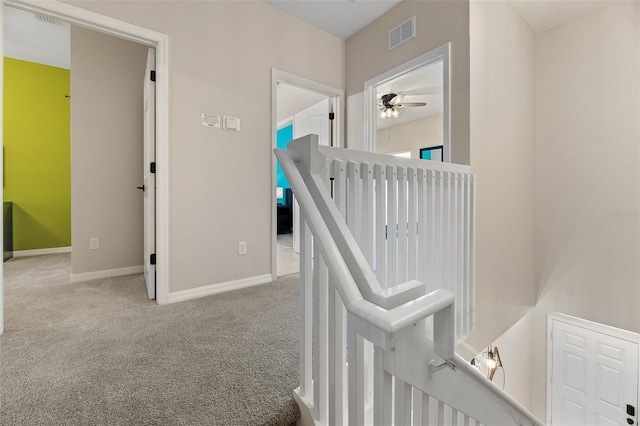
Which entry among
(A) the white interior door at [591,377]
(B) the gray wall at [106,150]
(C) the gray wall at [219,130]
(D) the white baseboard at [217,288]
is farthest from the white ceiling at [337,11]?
(A) the white interior door at [591,377]

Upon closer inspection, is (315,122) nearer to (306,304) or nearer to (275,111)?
(275,111)

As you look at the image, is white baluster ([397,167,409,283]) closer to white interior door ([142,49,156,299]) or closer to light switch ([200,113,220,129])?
light switch ([200,113,220,129])

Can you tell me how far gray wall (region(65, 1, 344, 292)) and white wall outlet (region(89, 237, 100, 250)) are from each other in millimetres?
1273

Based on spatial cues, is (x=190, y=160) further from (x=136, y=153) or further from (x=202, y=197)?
(x=136, y=153)

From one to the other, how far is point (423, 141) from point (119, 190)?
559 cm

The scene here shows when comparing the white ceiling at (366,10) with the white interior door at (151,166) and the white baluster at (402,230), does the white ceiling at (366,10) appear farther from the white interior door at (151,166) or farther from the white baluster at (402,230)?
the white baluster at (402,230)

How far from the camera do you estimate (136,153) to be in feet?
10.3

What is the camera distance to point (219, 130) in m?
2.44

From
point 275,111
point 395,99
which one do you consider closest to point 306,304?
point 275,111

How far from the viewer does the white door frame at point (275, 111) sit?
8.98ft

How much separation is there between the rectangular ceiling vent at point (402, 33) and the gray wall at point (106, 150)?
2.63m

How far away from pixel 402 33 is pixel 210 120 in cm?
190

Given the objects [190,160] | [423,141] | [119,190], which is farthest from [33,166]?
[423,141]

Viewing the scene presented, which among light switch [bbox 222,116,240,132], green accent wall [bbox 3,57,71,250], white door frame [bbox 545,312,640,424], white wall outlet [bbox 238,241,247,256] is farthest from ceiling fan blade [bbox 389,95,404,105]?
green accent wall [bbox 3,57,71,250]
